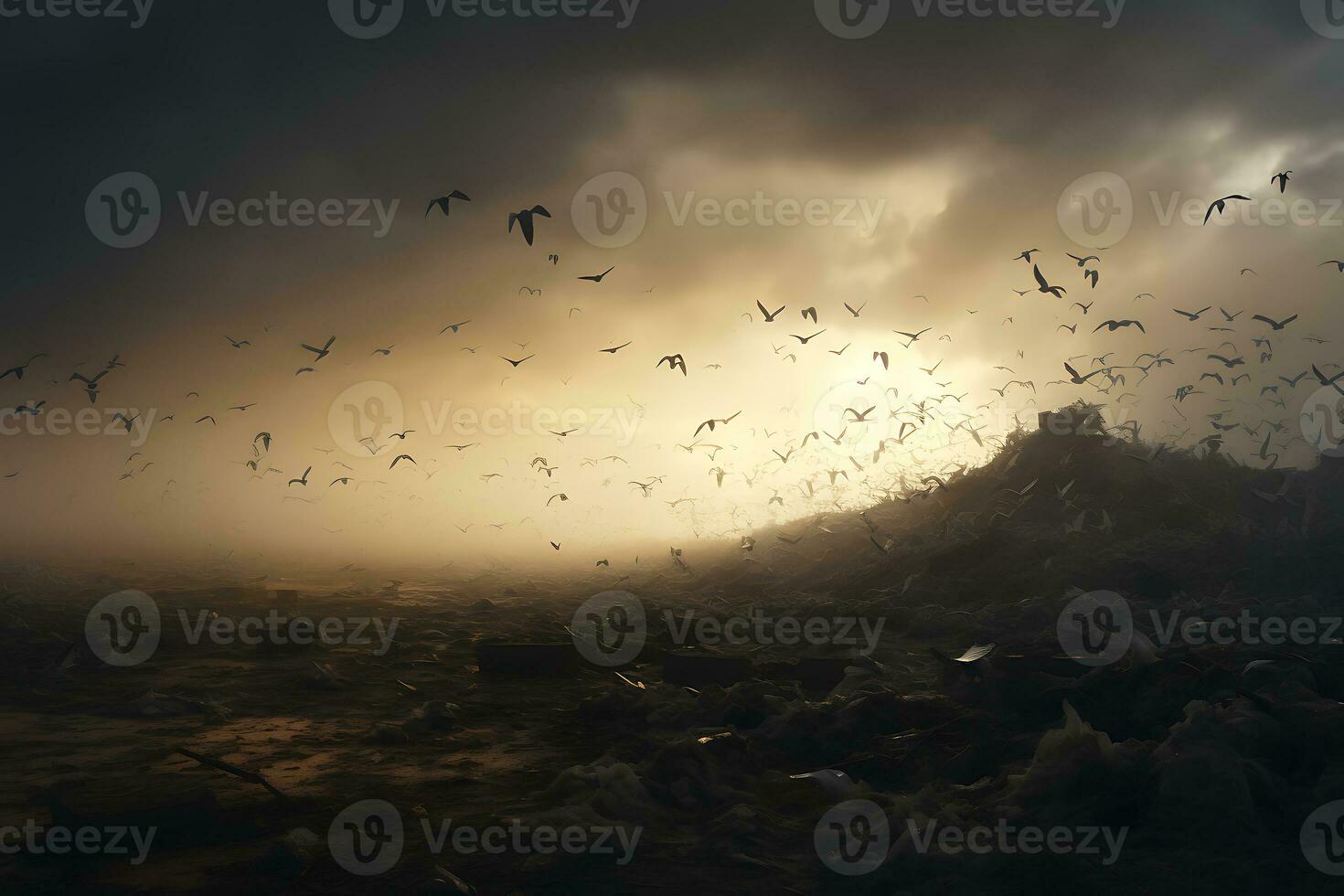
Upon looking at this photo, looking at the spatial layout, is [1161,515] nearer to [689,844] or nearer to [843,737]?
[843,737]

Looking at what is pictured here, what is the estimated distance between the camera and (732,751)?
29.8ft

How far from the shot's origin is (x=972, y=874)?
Answer: 20.1 feet

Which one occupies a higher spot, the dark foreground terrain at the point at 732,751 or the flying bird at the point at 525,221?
the flying bird at the point at 525,221

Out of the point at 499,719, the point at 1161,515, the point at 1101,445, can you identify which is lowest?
the point at 499,719

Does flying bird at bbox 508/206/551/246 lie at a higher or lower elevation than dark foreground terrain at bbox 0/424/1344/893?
higher

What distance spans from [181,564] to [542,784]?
56.2m

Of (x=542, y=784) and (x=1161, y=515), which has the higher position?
(x=1161, y=515)

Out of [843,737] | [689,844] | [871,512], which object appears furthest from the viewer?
[871,512]

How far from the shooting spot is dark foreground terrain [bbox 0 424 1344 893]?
6.25 meters

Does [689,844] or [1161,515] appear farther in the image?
[1161,515]

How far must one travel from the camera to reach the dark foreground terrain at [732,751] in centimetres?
625

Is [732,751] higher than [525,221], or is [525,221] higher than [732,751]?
[525,221]

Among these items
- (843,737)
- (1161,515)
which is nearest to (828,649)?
(843,737)

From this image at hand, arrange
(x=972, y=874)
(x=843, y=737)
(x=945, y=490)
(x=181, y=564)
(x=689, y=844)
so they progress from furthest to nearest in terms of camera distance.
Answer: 1. (x=181, y=564)
2. (x=945, y=490)
3. (x=843, y=737)
4. (x=689, y=844)
5. (x=972, y=874)
